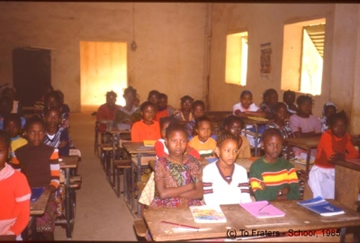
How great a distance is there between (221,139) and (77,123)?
8921 millimetres

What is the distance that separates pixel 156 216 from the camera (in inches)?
91.4

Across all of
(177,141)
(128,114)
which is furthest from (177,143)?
(128,114)

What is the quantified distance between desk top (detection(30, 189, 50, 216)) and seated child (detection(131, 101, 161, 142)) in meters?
2.14

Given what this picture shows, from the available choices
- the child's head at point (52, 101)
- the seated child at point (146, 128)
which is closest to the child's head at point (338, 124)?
the seated child at point (146, 128)

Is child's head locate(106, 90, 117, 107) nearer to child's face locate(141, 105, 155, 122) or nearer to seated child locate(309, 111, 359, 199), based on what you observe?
child's face locate(141, 105, 155, 122)

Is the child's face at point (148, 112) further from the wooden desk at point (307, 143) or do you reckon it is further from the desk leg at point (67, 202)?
the wooden desk at point (307, 143)

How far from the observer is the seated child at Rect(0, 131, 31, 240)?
8.49 ft

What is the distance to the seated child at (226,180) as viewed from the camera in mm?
2824

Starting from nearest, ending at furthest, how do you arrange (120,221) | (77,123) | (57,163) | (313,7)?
(57,163), (120,221), (313,7), (77,123)

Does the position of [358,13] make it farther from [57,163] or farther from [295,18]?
[57,163]

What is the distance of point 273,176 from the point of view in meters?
3.07

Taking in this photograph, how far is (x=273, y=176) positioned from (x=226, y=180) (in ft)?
1.47

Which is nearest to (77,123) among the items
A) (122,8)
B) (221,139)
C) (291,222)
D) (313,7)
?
(122,8)

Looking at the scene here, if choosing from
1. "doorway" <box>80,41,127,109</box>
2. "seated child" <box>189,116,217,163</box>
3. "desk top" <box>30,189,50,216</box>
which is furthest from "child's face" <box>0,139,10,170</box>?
"doorway" <box>80,41,127,109</box>
